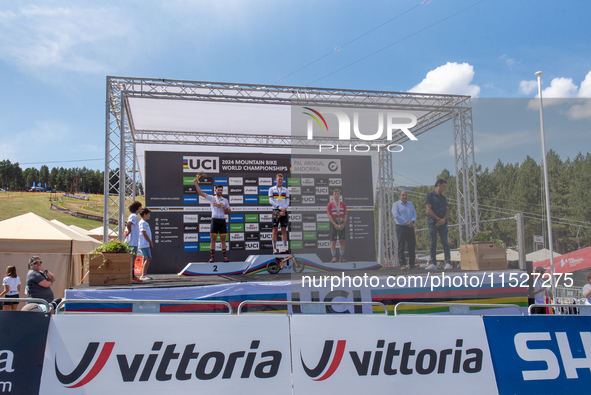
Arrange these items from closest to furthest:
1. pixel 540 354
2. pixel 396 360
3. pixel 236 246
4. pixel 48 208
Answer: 1. pixel 396 360
2. pixel 540 354
3. pixel 236 246
4. pixel 48 208

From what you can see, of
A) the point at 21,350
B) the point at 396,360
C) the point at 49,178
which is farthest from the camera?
the point at 49,178

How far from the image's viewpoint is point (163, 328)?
304 centimetres

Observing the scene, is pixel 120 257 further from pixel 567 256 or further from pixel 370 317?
pixel 567 256

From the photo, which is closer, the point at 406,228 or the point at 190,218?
the point at 406,228

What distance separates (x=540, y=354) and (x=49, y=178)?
111905 millimetres

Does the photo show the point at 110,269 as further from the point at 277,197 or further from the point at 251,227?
the point at 251,227

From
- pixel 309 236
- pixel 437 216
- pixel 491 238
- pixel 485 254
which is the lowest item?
pixel 485 254

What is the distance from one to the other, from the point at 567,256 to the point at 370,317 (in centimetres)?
838

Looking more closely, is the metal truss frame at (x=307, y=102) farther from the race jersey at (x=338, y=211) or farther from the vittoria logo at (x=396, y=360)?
the vittoria logo at (x=396, y=360)

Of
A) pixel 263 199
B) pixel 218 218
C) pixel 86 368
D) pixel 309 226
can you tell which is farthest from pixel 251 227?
pixel 86 368

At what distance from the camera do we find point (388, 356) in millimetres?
3256

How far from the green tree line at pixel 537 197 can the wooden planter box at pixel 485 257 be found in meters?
0.70

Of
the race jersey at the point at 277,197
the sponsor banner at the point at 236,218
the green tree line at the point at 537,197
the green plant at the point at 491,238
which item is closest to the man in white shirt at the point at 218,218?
the sponsor banner at the point at 236,218

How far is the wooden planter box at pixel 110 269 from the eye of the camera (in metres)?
6.45
